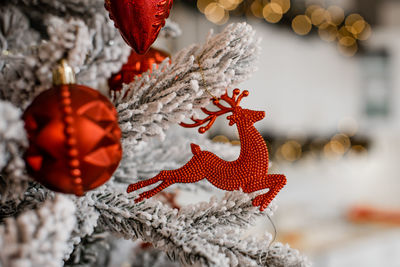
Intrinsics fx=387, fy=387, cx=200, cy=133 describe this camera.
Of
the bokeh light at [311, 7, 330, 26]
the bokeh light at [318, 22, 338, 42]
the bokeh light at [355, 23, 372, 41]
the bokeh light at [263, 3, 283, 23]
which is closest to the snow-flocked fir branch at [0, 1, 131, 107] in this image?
the bokeh light at [263, 3, 283, 23]

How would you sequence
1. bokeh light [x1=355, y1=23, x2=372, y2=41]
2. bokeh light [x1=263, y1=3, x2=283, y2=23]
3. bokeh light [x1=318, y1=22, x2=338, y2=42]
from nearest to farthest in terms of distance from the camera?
bokeh light [x1=263, y1=3, x2=283, y2=23] < bokeh light [x1=318, y1=22, x2=338, y2=42] < bokeh light [x1=355, y1=23, x2=372, y2=41]

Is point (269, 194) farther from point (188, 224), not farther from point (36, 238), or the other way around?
point (36, 238)

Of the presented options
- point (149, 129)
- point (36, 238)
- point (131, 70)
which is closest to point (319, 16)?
point (131, 70)

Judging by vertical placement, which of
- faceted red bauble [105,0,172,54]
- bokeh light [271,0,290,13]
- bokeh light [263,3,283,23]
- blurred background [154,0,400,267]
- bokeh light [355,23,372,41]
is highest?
bokeh light [355,23,372,41]

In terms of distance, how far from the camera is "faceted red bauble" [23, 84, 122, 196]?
8.2 inches

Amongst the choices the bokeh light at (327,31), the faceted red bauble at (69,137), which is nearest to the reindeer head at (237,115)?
the faceted red bauble at (69,137)

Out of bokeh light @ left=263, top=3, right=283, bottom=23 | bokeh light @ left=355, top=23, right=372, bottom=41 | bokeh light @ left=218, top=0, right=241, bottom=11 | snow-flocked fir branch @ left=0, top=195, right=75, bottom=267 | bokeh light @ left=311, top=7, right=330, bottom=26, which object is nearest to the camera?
snow-flocked fir branch @ left=0, top=195, right=75, bottom=267

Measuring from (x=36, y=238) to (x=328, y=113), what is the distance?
9.14 feet

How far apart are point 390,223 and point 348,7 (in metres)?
1.56

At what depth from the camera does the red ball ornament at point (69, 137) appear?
0.68 ft

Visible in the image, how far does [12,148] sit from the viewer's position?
0.20 m

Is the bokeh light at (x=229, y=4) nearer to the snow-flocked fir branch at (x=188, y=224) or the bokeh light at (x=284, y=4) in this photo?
the bokeh light at (x=284, y=4)

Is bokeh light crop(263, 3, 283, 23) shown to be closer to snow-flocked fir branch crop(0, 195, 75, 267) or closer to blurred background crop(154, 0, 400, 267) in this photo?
blurred background crop(154, 0, 400, 267)

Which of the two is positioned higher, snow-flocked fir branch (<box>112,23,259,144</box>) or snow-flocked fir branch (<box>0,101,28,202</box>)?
snow-flocked fir branch (<box>112,23,259,144</box>)
